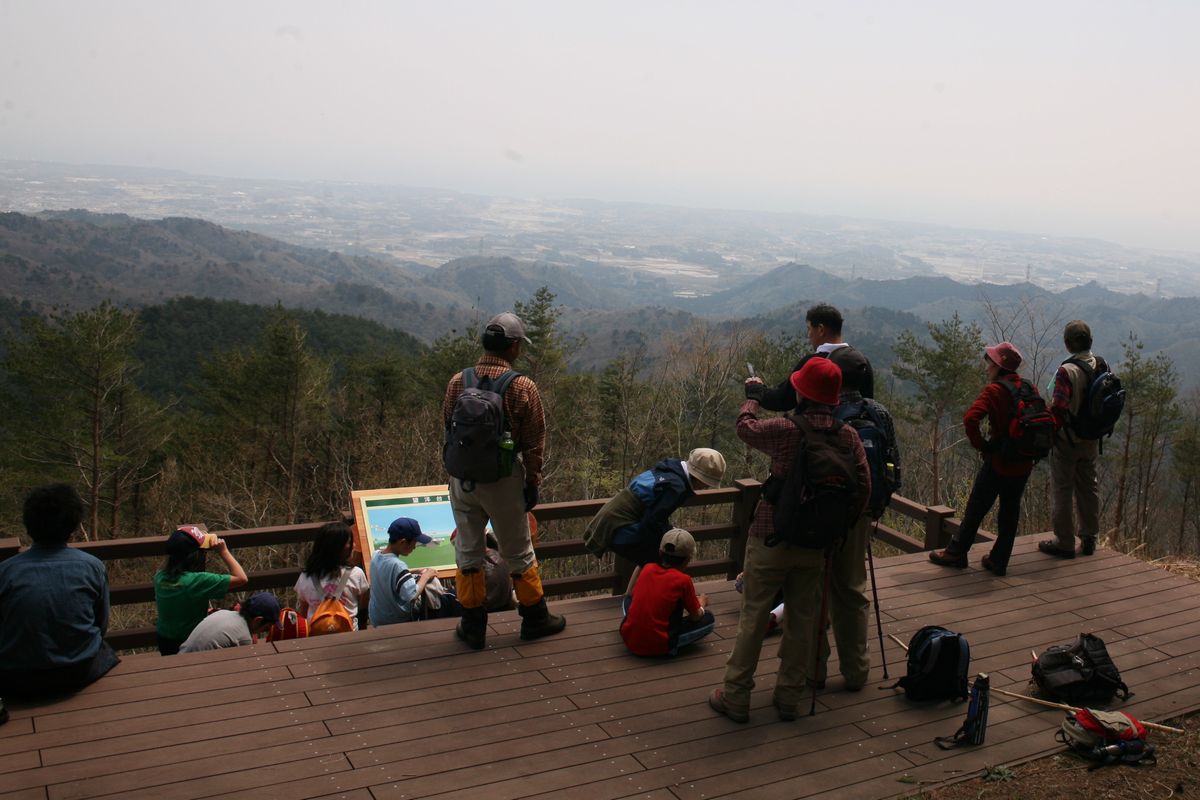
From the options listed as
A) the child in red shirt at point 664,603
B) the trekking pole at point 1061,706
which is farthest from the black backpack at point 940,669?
the child in red shirt at point 664,603

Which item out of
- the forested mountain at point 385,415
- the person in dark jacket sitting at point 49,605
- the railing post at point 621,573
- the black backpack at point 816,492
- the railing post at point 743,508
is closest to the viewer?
the person in dark jacket sitting at point 49,605

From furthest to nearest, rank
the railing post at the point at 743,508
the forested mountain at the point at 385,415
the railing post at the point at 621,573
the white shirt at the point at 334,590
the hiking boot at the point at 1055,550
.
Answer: the forested mountain at the point at 385,415 → the hiking boot at the point at 1055,550 → the railing post at the point at 743,508 → the railing post at the point at 621,573 → the white shirt at the point at 334,590

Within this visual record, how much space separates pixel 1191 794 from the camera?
3350mm

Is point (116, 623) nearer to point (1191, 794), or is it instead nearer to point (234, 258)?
point (1191, 794)

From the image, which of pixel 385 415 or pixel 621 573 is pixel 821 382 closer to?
pixel 621 573

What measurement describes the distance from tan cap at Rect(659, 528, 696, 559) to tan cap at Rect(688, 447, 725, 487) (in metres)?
0.50

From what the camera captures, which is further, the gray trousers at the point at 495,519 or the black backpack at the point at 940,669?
the gray trousers at the point at 495,519

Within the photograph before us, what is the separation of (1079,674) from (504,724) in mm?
2718

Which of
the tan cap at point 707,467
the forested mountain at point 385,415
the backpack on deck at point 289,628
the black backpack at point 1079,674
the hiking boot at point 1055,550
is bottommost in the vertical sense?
the forested mountain at point 385,415

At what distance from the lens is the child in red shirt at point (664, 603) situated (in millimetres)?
4242

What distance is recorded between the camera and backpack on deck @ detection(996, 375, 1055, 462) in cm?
513

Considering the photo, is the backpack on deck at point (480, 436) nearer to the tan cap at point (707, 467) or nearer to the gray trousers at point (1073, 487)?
the tan cap at point (707, 467)

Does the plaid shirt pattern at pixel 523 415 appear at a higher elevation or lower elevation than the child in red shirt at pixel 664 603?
higher

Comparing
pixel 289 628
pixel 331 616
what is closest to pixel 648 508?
pixel 331 616
